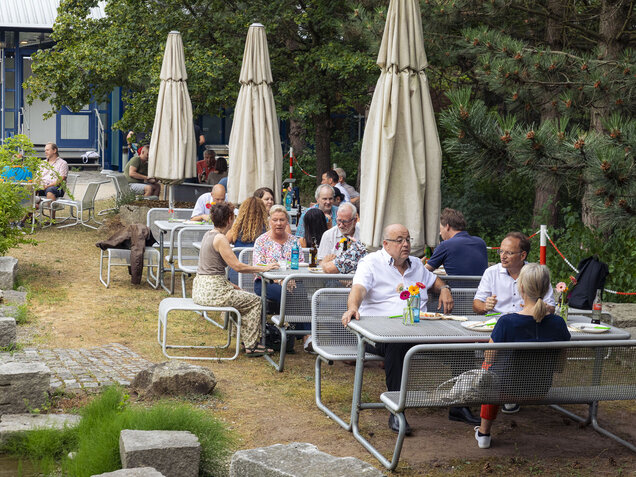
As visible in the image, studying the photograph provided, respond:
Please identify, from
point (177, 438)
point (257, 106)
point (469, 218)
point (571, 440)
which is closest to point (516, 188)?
point (469, 218)

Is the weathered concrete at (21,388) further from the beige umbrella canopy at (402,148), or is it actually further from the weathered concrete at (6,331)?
the beige umbrella canopy at (402,148)

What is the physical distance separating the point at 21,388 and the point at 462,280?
353cm

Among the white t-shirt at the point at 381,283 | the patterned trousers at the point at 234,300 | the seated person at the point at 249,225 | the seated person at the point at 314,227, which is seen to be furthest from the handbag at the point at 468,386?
the seated person at the point at 249,225

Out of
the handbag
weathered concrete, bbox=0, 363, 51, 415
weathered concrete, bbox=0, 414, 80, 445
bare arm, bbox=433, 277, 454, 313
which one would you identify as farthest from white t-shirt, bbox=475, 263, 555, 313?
weathered concrete, bbox=0, 363, 51, 415

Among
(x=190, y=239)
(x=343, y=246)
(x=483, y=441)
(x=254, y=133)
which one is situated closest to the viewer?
(x=483, y=441)

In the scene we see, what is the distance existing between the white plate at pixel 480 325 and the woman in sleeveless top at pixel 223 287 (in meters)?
2.56

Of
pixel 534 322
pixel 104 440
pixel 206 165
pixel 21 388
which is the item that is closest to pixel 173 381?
pixel 21 388

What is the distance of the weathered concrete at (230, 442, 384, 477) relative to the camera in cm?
415

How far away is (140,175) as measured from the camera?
58.7 feet

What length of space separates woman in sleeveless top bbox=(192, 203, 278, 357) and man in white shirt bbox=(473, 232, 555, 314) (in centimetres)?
214

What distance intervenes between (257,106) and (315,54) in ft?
15.0

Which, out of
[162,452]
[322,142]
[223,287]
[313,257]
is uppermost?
[322,142]

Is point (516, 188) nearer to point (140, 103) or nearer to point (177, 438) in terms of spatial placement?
point (140, 103)

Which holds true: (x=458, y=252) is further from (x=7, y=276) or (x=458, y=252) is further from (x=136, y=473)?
(x=7, y=276)
